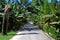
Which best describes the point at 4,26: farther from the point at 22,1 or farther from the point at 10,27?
the point at 22,1

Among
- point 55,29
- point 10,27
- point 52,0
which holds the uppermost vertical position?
point 52,0


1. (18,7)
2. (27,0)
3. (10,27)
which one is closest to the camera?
(10,27)

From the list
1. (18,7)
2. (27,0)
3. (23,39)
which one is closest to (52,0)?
(23,39)

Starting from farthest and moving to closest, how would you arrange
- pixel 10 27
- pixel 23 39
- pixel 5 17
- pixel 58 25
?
1. pixel 10 27
2. pixel 5 17
3. pixel 23 39
4. pixel 58 25

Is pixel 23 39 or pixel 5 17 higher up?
pixel 5 17

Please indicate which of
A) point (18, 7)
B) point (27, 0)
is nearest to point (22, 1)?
point (18, 7)

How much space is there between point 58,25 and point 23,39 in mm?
3712

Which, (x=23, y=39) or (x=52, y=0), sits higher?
(x=52, y=0)

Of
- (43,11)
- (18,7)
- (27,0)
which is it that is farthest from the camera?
(27,0)

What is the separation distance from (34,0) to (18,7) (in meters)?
7.22

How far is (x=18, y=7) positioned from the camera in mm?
37781

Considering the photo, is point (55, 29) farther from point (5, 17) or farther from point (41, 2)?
point (41, 2)

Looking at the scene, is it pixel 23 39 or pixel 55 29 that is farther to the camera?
pixel 23 39

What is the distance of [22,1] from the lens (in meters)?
37.9
